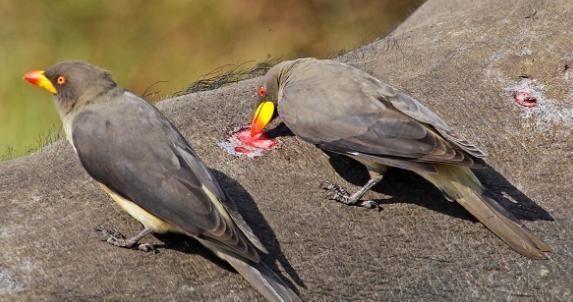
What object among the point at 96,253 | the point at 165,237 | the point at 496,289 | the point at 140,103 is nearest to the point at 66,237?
the point at 96,253

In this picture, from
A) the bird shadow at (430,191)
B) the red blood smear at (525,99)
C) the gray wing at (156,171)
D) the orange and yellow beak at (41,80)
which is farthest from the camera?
the red blood smear at (525,99)

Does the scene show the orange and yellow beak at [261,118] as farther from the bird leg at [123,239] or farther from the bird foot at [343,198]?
the bird leg at [123,239]

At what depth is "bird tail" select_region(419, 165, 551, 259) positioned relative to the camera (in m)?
4.76

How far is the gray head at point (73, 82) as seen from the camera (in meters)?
5.05

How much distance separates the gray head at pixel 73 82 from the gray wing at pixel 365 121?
0.98 m

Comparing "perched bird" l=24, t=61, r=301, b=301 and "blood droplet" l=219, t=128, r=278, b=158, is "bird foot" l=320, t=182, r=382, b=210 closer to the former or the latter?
"blood droplet" l=219, t=128, r=278, b=158

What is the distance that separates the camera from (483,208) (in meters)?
4.94

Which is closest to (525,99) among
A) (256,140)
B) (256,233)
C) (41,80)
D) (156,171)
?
(256,140)

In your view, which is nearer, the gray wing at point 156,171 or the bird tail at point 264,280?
the bird tail at point 264,280

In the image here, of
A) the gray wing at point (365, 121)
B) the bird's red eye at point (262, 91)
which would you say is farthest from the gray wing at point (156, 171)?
the bird's red eye at point (262, 91)

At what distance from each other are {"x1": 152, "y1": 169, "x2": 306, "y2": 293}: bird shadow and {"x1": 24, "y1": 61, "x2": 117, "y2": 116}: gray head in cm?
74

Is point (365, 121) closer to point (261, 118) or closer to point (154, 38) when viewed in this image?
point (261, 118)

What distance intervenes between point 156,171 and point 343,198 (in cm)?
93

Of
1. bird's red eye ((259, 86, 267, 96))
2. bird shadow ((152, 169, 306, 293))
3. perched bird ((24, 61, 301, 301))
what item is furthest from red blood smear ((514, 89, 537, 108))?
perched bird ((24, 61, 301, 301))
